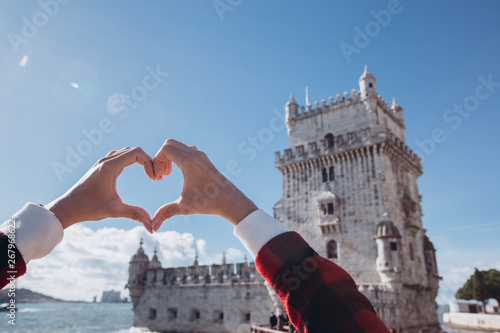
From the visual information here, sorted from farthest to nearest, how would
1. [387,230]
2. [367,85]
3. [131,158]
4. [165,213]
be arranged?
1. [367,85]
2. [387,230]
3. [165,213]
4. [131,158]

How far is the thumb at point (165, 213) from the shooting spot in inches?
90.4

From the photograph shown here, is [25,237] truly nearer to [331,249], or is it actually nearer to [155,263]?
[331,249]

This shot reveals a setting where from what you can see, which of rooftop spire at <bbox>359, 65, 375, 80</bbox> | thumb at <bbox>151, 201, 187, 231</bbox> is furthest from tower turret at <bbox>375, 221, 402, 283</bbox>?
thumb at <bbox>151, 201, 187, 231</bbox>

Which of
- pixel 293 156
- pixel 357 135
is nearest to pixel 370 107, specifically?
pixel 357 135

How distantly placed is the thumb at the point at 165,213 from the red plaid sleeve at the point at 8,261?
821mm

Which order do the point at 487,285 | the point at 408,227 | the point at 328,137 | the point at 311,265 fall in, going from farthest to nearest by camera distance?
the point at 487,285, the point at 328,137, the point at 408,227, the point at 311,265

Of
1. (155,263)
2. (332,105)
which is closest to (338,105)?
(332,105)

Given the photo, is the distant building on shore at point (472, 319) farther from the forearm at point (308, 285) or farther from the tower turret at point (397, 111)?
the forearm at point (308, 285)

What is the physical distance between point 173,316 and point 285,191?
15.4 m

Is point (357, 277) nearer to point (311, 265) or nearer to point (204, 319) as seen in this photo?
point (204, 319)

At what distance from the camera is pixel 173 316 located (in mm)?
31453

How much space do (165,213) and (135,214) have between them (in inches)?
7.7

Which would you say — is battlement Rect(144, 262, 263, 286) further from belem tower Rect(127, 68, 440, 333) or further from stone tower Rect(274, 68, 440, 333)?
stone tower Rect(274, 68, 440, 333)

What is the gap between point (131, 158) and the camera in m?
2.24
